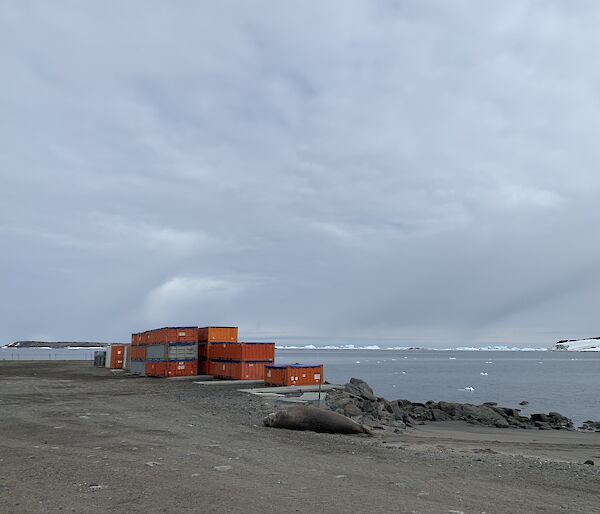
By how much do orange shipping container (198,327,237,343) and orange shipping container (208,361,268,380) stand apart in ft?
10.1

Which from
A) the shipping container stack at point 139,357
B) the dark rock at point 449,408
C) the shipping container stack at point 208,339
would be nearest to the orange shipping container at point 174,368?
the shipping container stack at point 208,339

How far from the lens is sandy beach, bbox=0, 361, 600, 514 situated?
28.4 ft

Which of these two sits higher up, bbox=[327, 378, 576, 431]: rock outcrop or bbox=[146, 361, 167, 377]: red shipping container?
bbox=[146, 361, 167, 377]: red shipping container

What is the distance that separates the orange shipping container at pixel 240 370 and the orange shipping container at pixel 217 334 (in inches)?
121

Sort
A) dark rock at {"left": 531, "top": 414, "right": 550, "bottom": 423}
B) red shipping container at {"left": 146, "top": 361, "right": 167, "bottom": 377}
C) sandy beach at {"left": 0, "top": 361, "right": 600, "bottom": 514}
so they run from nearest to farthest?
sandy beach at {"left": 0, "top": 361, "right": 600, "bottom": 514} → dark rock at {"left": 531, "top": 414, "right": 550, "bottom": 423} → red shipping container at {"left": 146, "top": 361, "right": 167, "bottom": 377}

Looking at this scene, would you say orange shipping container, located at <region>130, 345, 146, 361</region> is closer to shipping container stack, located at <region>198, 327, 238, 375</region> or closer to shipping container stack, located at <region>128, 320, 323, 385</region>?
shipping container stack, located at <region>128, 320, 323, 385</region>

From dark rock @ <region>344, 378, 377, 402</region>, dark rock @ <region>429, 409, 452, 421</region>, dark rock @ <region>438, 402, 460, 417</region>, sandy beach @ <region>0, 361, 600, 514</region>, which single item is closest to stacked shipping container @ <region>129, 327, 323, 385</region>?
dark rock @ <region>344, 378, 377, 402</region>

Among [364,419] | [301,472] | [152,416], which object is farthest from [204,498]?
[364,419]

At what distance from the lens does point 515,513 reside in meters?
8.30

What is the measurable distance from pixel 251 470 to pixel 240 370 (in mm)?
27506

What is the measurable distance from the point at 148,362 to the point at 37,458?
33361 mm

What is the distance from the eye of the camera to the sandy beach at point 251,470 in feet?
28.4

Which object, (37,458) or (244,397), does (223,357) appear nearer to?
(244,397)

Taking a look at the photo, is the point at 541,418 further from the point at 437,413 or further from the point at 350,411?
the point at 350,411
